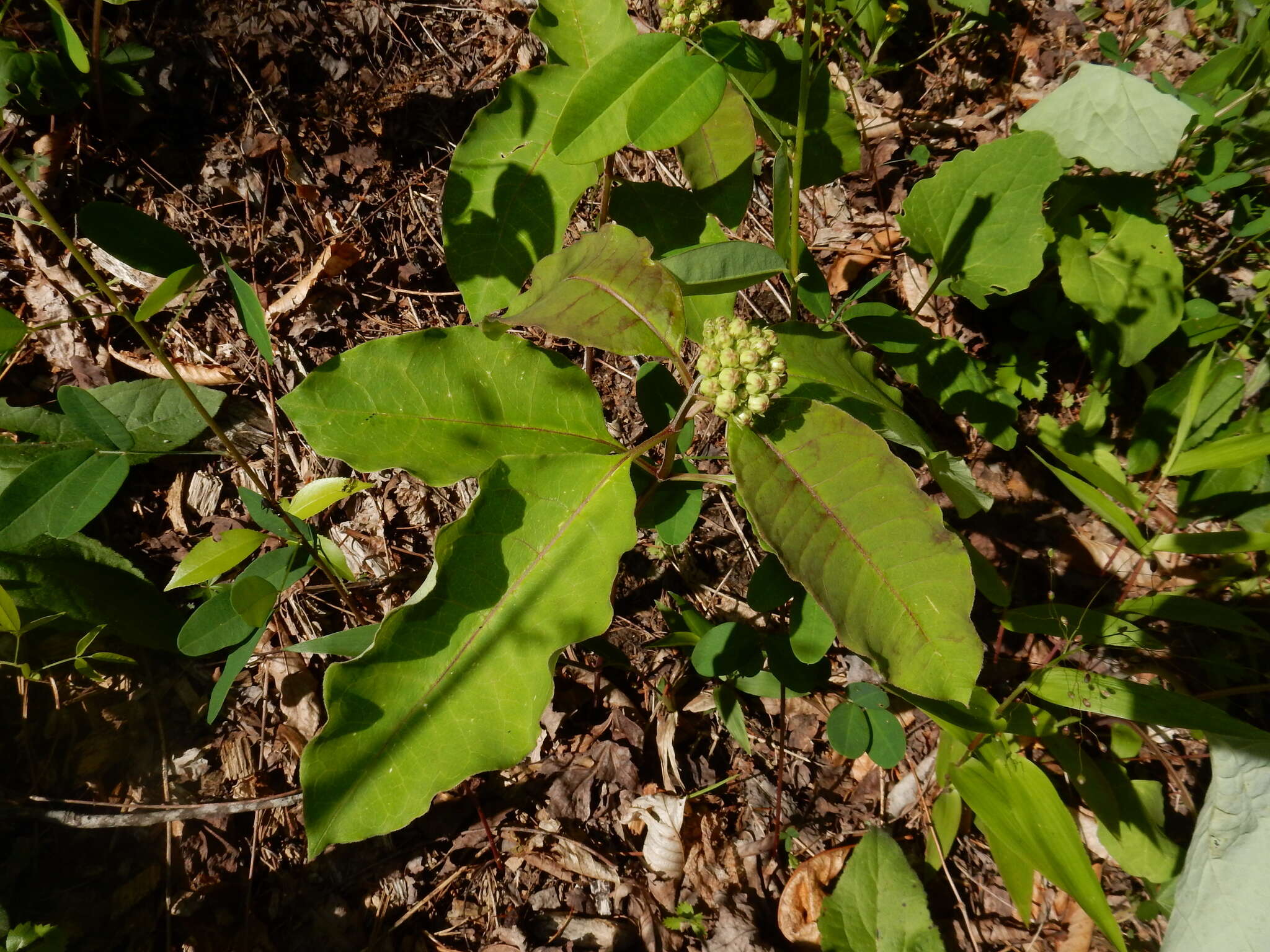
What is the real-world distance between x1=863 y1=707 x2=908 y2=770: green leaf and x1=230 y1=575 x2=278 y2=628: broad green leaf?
77.5 inches

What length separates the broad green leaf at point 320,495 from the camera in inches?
95.0

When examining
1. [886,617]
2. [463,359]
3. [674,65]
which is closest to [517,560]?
[463,359]

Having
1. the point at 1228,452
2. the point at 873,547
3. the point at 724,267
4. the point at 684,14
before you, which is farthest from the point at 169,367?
the point at 1228,452

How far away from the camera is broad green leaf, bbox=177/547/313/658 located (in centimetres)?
208

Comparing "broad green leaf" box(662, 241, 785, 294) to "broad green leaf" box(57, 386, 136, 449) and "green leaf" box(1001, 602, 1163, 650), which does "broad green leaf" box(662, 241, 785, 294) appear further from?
"green leaf" box(1001, 602, 1163, 650)

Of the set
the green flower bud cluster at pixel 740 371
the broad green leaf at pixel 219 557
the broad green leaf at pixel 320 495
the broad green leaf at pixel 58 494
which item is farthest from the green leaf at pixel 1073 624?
the broad green leaf at pixel 58 494

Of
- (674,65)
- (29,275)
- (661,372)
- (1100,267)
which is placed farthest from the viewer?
(1100,267)

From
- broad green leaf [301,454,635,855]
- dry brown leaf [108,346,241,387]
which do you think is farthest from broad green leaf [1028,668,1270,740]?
dry brown leaf [108,346,241,387]

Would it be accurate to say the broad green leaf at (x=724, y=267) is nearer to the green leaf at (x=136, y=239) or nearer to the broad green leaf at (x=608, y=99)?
the broad green leaf at (x=608, y=99)

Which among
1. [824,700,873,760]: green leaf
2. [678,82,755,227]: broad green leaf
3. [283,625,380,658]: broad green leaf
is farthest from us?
[824,700,873,760]: green leaf

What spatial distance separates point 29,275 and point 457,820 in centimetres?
268

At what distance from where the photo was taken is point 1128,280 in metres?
3.17

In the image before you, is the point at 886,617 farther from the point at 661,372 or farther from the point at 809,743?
the point at 809,743

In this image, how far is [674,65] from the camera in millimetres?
1820
